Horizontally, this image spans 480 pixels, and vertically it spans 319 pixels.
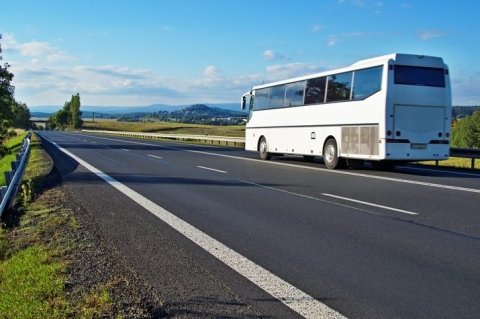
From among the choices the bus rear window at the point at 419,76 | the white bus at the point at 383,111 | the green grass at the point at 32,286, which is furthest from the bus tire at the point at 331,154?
the green grass at the point at 32,286

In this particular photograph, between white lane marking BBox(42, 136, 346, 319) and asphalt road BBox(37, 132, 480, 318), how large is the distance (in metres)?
0.09

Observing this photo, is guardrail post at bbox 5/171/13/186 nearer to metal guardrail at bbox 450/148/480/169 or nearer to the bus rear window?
the bus rear window

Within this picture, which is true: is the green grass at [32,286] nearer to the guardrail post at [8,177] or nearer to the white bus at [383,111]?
the guardrail post at [8,177]

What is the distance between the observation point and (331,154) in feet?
63.7

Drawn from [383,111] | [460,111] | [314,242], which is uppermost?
[460,111]

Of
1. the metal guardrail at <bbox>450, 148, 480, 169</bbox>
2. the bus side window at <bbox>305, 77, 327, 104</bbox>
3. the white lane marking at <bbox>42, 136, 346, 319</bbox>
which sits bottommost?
the white lane marking at <bbox>42, 136, 346, 319</bbox>

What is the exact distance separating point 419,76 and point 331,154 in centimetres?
414

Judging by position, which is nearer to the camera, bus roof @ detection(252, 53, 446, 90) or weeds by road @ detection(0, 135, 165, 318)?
weeds by road @ detection(0, 135, 165, 318)

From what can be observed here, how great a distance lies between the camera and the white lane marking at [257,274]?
470 centimetres

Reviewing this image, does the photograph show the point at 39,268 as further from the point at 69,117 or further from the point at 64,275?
the point at 69,117

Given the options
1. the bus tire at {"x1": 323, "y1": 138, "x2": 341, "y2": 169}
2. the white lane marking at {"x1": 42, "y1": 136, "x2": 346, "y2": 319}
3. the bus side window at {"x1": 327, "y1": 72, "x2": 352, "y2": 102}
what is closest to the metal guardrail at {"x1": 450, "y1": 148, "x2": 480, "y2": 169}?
the bus tire at {"x1": 323, "y1": 138, "x2": 341, "y2": 169}

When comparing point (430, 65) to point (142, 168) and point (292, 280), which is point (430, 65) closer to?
point (142, 168)

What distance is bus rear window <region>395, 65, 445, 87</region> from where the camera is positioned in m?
16.7

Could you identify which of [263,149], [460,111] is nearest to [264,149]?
[263,149]
